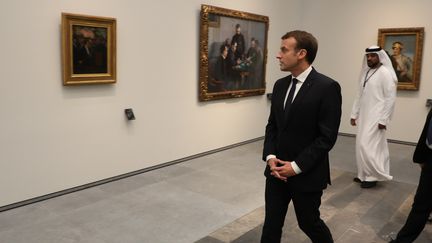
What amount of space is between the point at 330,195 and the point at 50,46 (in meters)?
3.70

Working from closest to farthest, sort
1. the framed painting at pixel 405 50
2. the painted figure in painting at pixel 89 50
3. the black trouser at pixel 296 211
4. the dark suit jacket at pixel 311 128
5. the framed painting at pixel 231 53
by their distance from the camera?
the dark suit jacket at pixel 311 128 < the black trouser at pixel 296 211 < the painted figure in painting at pixel 89 50 < the framed painting at pixel 231 53 < the framed painting at pixel 405 50

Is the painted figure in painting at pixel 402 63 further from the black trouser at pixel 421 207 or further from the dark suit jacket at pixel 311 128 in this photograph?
the dark suit jacket at pixel 311 128

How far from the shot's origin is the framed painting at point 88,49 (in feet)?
14.6

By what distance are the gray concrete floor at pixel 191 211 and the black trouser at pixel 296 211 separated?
3.14 feet

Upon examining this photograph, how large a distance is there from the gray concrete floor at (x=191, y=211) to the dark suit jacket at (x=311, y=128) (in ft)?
4.10

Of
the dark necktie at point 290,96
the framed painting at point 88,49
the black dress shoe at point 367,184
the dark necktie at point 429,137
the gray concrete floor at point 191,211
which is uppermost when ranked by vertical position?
the framed painting at point 88,49

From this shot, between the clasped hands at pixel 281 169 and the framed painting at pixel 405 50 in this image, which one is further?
the framed painting at pixel 405 50

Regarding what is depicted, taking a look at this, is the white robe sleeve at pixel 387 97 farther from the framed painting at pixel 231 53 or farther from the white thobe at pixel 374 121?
the framed painting at pixel 231 53

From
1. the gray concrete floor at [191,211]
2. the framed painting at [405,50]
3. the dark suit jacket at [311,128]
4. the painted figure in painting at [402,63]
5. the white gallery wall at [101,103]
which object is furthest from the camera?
the painted figure in painting at [402,63]

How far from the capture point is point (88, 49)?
15.4 ft

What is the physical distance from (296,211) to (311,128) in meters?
0.58

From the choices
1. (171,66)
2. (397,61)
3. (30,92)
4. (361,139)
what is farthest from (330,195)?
(397,61)

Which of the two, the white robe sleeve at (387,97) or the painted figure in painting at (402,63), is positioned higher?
the painted figure in painting at (402,63)

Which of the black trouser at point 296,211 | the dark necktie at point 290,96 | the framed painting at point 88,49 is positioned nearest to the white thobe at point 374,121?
the black trouser at point 296,211
